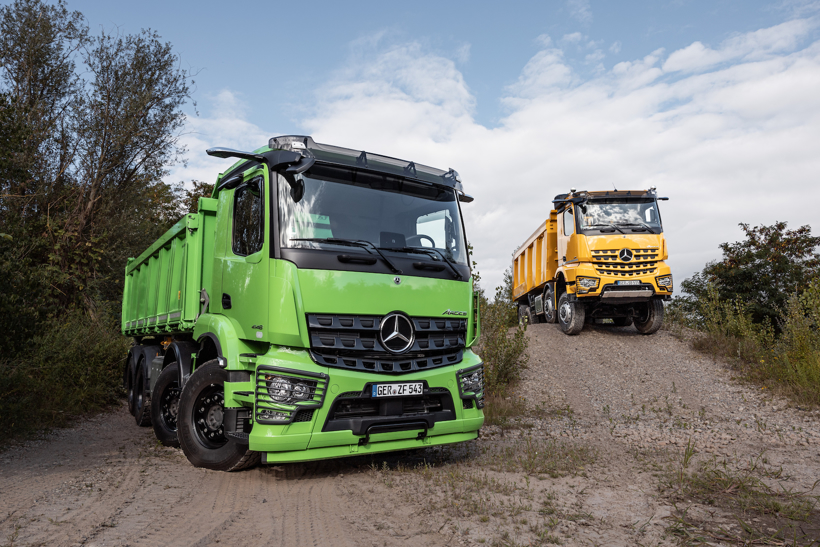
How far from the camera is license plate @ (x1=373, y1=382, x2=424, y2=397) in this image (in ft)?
15.9

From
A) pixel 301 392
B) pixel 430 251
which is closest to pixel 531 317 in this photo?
pixel 430 251

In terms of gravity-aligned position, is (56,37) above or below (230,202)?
above

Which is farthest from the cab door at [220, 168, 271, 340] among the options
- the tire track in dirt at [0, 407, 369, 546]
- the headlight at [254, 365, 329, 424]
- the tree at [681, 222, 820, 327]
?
the tree at [681, 222, 820, 327]

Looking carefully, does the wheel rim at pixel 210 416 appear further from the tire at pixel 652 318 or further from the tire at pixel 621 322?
the tire at pixel 621 322

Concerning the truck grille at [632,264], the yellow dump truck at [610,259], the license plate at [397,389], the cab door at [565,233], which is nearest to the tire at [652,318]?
the yellow dump truck at [610,259]

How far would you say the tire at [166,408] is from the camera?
676 cm

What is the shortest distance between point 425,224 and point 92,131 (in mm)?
13216

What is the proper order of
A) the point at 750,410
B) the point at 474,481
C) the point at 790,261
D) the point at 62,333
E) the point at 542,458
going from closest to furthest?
the point at 474,481
the point at 542,458
the point at 750,410
the point at 62,333
the point at 790,261

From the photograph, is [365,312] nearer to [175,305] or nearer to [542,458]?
[542,458]

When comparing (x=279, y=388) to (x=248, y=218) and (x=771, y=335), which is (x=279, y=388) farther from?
(x=771, y=335)

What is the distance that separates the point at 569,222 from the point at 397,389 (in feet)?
30.9

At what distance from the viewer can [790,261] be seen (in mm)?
24828

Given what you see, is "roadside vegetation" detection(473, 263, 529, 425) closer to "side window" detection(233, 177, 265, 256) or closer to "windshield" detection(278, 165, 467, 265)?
"windshield" detection(278, 165, 467, 265)

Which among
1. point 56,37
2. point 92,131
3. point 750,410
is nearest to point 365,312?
point 750,410
